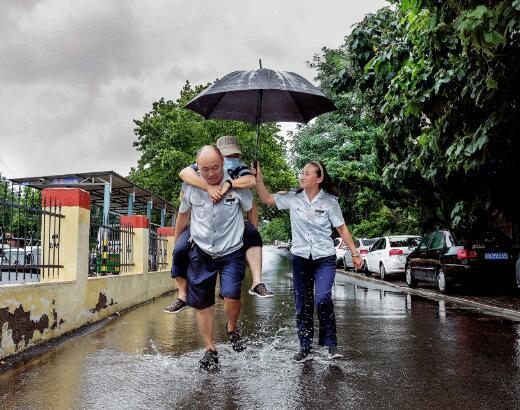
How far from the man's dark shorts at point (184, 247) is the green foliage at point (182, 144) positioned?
2626 cm

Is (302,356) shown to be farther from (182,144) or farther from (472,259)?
(182,144)

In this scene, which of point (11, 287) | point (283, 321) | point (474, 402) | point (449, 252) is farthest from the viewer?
point (449, 252)

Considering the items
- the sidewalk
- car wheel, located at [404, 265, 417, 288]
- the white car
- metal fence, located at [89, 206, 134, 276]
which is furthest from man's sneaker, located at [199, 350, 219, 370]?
the white car

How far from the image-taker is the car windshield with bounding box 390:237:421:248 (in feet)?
58.8

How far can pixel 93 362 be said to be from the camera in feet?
17.3

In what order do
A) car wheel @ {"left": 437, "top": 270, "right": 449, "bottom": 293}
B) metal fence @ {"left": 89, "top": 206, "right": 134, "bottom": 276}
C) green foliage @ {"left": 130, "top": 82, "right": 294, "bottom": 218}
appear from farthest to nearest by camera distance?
green foliage @ {"left": 130, "top": 82, "right": 294, "bottom": 218} < car wheel @ {"left": 437, "top": 270, "right": 449, "bottom": 293} < metal fence @ {"left": 89, "top": 206, "right": 134, "bottom": 276}

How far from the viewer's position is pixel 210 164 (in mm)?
4891

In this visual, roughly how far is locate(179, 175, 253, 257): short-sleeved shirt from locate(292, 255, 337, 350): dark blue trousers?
77cm

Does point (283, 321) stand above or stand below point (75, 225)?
below

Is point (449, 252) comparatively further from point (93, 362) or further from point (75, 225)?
point (93, 362)

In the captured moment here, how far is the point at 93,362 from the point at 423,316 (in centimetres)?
565

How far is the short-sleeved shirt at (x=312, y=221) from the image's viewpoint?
5332mm

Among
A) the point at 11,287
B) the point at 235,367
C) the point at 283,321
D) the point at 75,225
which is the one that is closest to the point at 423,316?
the point at 283,321

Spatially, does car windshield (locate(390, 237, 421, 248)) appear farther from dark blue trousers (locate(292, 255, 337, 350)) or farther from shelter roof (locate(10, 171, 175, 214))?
dark blue trousers (locate(292, 255, 337, 350))
